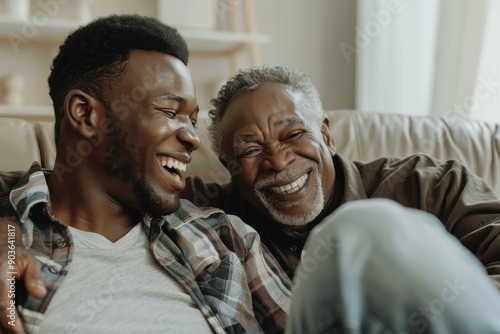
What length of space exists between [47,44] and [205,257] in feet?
5.99

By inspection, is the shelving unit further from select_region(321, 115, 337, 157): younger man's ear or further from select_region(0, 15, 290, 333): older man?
select_region(0, 15, 290, 333): older man

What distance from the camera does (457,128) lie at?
1858 millimetres

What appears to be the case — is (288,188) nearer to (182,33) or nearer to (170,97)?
(170,97)

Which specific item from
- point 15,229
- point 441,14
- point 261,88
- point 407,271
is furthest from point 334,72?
point 407,271

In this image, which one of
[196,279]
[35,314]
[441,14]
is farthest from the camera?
[441,14]

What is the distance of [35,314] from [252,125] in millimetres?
679

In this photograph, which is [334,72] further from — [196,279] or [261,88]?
[196,279]

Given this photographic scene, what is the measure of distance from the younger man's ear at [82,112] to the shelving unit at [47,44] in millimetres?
1317

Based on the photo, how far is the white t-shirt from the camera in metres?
0.94

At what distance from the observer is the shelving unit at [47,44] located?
2.42 m

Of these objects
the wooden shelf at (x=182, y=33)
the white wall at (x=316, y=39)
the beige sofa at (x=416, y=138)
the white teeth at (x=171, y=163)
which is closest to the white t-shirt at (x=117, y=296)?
the white teeth at (x=171, y=163)

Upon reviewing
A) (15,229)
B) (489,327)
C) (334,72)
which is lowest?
(334,72)

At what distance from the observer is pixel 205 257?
1144 millimetres

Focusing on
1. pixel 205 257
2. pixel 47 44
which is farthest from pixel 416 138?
pixel 47 44
